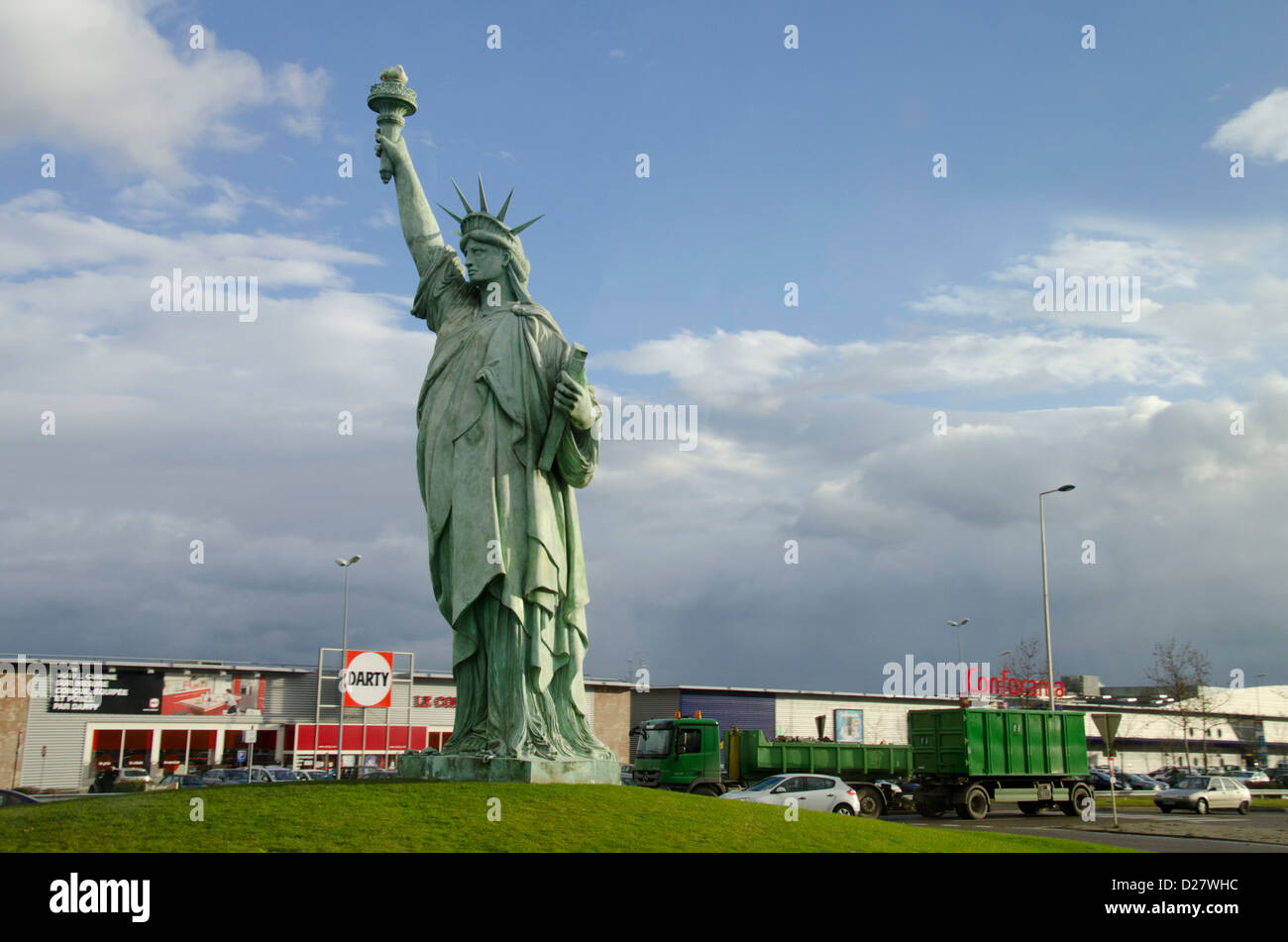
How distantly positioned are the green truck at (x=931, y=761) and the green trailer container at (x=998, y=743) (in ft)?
0.10

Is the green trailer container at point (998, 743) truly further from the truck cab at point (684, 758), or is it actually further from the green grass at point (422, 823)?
the green grass at point (422, 823)

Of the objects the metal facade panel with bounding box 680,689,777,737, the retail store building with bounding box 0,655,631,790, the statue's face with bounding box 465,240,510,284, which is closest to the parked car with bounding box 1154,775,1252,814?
the metal facade panel with bounding box 680,689,777,737

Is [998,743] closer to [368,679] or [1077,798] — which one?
→ [1077,798]

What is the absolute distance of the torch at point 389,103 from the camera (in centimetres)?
1478

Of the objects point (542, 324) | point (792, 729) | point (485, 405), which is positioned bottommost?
point (792, 729)

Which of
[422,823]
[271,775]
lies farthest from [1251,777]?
[422,823]

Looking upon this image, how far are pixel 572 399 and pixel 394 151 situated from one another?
194 inches

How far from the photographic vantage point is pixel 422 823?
9703 mm

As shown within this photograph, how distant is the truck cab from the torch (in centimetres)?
1903

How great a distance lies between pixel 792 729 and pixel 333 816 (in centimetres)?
5315

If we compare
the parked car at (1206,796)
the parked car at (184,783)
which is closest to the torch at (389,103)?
the parked car at (184,783)

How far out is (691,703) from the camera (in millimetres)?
57531
